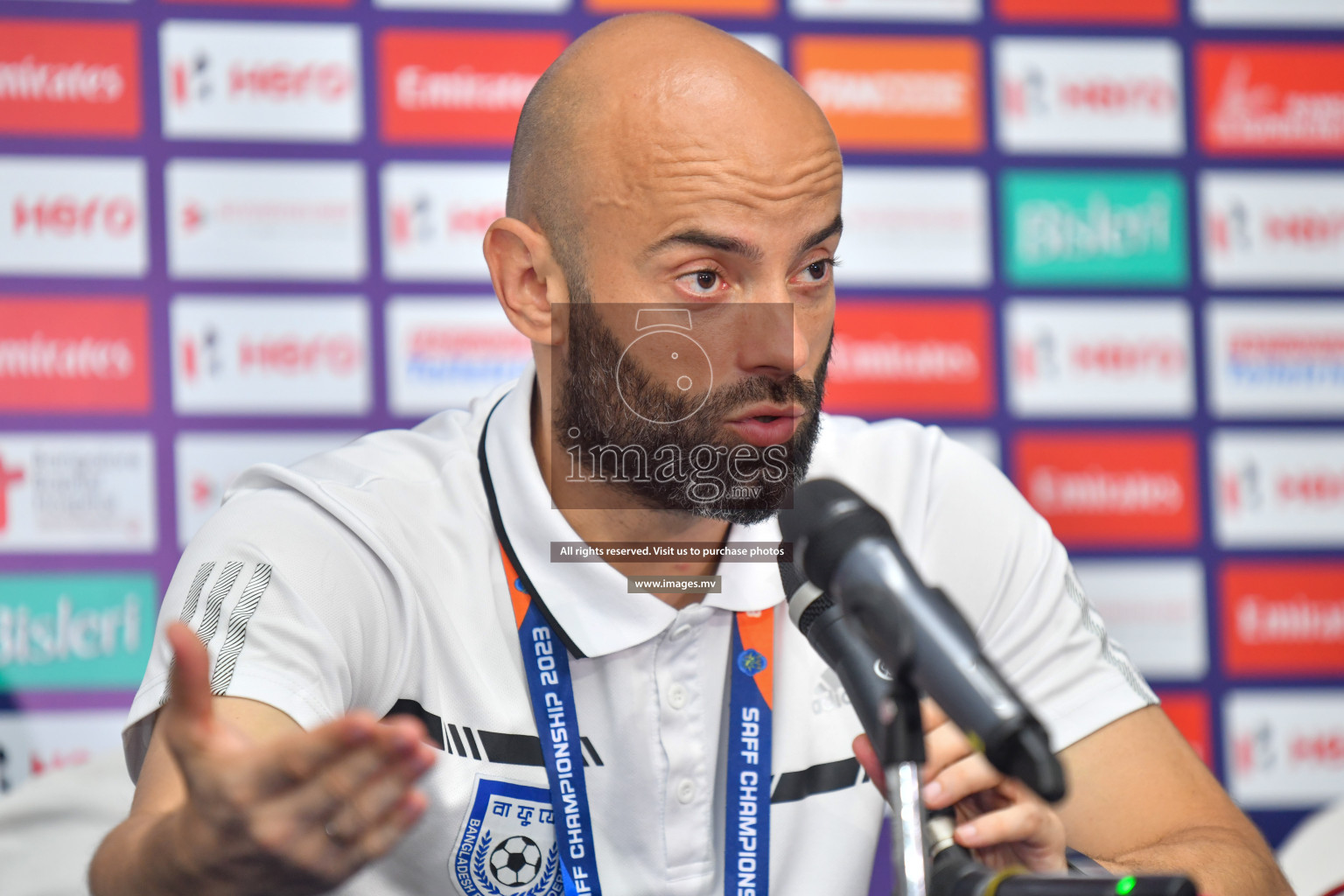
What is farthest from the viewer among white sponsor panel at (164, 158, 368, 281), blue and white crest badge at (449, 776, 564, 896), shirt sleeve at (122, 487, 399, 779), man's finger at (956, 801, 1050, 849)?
white sponsor panel at (164, 158, 368, 281)

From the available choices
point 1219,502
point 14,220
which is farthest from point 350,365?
point 1219,502

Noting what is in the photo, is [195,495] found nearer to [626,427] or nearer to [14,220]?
[14,220]

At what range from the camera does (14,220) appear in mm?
2283

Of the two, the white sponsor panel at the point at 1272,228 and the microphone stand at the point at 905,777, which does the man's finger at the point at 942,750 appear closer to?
the microphone stand at the point at 905,777

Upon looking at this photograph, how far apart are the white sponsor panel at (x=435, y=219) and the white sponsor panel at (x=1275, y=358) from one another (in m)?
1.59

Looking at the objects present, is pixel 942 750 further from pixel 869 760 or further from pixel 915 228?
pixel 915 228

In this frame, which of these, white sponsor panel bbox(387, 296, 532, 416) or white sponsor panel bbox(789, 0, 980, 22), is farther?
white sponsor panel bbox(789, 0, 980, 22)

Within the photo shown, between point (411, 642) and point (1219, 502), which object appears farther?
point (1219, 502)

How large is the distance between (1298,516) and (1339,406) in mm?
263

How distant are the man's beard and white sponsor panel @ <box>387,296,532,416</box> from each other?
3.77ft

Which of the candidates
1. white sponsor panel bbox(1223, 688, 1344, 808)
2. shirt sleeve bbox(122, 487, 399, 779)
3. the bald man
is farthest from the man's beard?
white sponsor panel bbox(1223, 688, 1344, 808)

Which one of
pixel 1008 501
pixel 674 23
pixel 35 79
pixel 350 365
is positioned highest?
pixel 35 79

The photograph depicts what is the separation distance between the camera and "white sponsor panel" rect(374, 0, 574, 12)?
2.42 metres

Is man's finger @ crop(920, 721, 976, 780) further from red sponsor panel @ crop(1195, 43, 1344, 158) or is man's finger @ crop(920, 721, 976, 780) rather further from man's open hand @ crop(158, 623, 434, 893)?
red sponsor panel @ crop(1195, 43, 1344, 158)
